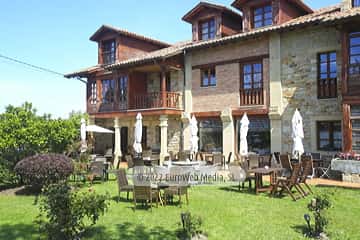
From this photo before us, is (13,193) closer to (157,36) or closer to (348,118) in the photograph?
(348,118)

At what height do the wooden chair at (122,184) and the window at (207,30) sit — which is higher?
the window at (207,30)

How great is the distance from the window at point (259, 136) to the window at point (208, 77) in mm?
3018

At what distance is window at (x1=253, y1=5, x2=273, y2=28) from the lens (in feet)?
52.0

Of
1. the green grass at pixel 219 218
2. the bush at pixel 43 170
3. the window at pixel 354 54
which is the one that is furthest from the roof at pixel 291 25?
the bush at pixel 43 170

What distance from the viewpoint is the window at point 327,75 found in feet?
44.1

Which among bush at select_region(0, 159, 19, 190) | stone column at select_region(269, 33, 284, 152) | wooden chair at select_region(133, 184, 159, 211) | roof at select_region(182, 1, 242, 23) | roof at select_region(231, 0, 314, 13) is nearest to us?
wooden chair at select_region(133, 184, 159, 211)

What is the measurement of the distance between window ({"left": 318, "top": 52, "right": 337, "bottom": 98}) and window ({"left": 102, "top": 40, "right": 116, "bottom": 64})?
1341 cm

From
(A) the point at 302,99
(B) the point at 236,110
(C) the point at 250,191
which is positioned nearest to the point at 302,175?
(C) the point at 250,191

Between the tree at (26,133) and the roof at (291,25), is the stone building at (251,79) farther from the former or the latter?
Result: the tree at (26,133)

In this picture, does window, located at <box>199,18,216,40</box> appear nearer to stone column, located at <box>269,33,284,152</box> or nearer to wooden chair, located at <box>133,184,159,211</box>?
stone column, located at <box>269,33,284,152</box>

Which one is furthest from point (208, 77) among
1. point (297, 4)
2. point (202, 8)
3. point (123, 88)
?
point (123, 88)

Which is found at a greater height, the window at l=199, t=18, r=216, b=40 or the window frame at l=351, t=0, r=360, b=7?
the window at l=199, t=18, r=216, b=40

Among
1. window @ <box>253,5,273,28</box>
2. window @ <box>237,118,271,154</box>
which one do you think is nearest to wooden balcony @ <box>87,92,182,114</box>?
window @ <box>237,118,271,154</box>

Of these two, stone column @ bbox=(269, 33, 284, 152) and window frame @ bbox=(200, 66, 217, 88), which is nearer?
stone column @ bbox=(269, 33, 284, 152)
